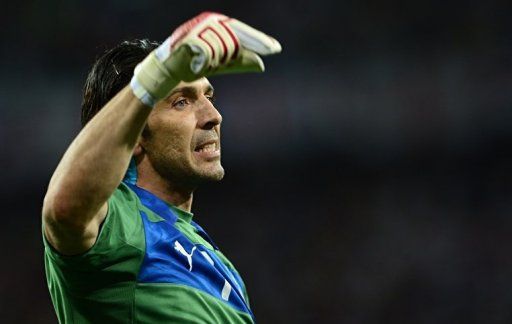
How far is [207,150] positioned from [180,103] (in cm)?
15

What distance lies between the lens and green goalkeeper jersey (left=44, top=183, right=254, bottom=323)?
1969 mm

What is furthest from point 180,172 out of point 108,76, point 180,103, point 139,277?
point 139,277

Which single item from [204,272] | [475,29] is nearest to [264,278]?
[475,29]

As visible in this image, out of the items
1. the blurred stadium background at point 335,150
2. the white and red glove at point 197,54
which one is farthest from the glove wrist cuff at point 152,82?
the blurred stadium background at point 335,150

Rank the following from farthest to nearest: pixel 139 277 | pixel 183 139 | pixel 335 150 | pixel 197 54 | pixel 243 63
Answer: pixel 335 150, pixel 183 139, pixel 139 277, pixel 243 63, pixel 197 54

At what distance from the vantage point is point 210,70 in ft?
5.89

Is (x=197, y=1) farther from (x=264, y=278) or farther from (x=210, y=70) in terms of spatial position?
(x=210, y=70)

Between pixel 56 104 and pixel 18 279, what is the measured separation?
1.17 meters

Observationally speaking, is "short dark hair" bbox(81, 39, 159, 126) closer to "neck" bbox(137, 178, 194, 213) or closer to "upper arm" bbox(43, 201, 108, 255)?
"neck" bbox(137, 178, 194, 213)

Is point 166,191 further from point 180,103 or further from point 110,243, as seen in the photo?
point 110,243

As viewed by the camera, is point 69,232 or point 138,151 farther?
point 138,151

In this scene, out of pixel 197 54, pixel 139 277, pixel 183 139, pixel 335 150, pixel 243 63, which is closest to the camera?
pixel 197 54

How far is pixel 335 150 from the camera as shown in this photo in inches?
225

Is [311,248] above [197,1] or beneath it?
beneath
